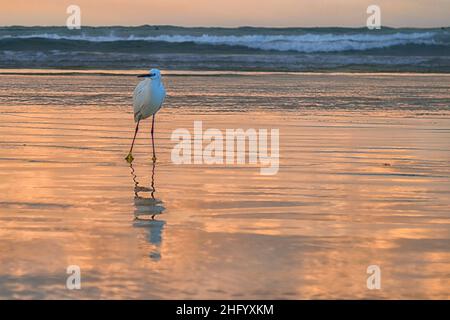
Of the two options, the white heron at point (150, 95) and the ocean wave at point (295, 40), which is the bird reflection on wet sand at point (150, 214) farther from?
the ocean wave at point (295, 40)

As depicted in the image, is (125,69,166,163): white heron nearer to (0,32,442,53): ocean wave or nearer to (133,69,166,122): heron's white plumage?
(133,69,166,122): heron's white plumage

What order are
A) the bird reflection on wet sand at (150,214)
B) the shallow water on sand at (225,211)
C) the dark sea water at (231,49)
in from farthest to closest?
the dark sea water at (231,49)
the bird reflection on wet sand at (150,214)
the shallow water on sand at (225,211)

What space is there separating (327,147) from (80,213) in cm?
544

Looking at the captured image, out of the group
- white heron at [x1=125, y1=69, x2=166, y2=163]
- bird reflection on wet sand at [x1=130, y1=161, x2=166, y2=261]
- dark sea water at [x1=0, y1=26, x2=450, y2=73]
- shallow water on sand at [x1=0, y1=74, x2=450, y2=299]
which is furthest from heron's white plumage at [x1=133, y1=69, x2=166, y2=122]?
dark sea water at [x1=0, y1=26, x2=450, y2=73]

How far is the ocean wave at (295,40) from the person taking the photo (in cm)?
5789

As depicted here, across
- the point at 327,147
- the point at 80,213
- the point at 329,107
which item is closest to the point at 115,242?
the point at 80,213

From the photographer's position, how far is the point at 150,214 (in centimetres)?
816

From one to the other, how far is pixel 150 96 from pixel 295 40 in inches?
1885

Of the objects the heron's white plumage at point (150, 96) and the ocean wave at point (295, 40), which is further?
the ocean wave at point (295, 40)

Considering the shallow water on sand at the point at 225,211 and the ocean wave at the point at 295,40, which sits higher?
the ocean wave at the point at 295,40

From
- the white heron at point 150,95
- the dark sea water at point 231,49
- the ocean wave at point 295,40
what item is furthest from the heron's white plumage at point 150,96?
the ocean wave at point 295,40

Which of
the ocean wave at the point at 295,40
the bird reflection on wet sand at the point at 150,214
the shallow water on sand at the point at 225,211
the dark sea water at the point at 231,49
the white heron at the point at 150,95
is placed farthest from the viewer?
the ocean wave at the point at 295,40

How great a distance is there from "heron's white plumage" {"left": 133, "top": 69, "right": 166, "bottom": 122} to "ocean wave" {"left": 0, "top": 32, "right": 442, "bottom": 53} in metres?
42.9
